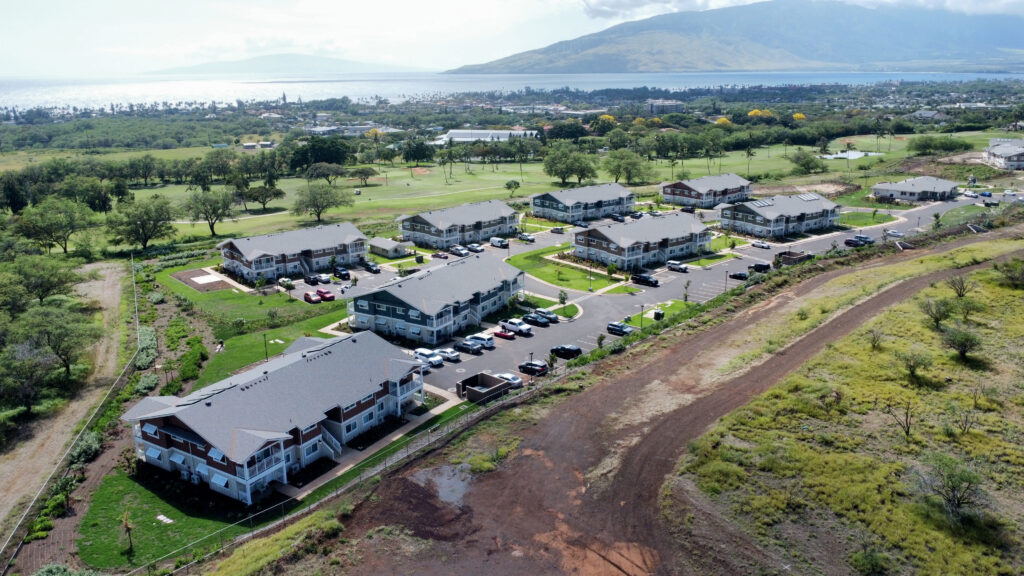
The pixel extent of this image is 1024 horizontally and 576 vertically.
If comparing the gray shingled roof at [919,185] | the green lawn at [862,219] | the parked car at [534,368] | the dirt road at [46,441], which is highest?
the gray shingled roof at [919,185]

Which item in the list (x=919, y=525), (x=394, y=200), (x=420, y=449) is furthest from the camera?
(x=394, y=200)

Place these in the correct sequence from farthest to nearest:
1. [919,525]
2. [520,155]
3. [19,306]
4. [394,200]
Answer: [520,155]
[394,200]
[19,306]
[919,525]

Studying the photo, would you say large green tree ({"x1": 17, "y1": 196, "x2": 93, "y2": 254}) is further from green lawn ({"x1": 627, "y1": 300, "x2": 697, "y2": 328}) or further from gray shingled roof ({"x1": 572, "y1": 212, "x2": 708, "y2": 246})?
green lawn ({"x1": 627, "y1": 300, "x2": 697, "y2": 328})

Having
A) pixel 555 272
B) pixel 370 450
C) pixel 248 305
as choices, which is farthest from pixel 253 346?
pixel 555 272

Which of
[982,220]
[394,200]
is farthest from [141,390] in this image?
[982,220]

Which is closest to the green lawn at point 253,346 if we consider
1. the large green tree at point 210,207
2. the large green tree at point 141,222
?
the large green tree at point 141,222

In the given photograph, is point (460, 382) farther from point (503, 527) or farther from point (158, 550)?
point (158, 550)

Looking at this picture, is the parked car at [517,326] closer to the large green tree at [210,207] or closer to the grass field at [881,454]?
the grass field at [881,454]

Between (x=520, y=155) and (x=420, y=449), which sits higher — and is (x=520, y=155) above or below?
above
